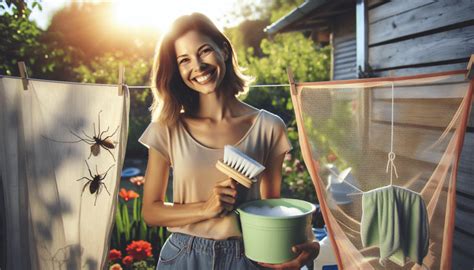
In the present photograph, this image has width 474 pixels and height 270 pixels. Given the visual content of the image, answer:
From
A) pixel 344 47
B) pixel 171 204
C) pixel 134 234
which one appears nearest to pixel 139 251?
pixel 134 234

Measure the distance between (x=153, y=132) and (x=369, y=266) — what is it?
3.61 ft

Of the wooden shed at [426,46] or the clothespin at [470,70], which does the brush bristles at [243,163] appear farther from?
the clothespin at [470,70]

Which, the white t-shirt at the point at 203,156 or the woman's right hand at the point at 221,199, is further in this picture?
the white t-shirt at the point at 203,156

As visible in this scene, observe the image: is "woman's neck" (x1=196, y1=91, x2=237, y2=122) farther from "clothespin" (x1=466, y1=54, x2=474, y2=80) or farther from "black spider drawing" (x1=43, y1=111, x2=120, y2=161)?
"clothespin" (x1=466, y1=54, x2=474, y2=80)

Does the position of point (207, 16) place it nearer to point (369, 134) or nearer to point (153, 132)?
point (153, 132)

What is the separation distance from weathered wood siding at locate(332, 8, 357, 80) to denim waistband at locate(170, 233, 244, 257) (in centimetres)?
479

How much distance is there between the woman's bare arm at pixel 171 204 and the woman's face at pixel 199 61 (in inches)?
12.6

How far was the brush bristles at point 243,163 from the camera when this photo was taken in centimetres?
123

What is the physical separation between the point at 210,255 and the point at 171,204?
0.80ft

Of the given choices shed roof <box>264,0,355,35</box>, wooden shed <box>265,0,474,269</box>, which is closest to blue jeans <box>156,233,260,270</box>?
wooden shed <box>265,0,474,269</box>

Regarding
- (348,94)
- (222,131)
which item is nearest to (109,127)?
(222,131)

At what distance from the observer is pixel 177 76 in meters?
1.58

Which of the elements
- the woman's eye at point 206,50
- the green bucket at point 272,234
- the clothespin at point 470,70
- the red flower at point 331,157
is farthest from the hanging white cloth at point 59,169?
the clothespin at point 470,70

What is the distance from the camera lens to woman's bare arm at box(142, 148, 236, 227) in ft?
4.24
